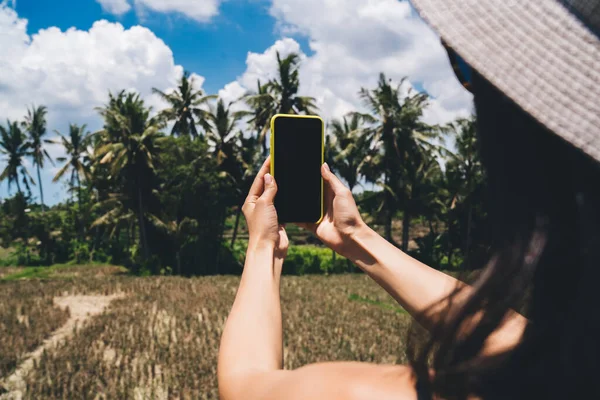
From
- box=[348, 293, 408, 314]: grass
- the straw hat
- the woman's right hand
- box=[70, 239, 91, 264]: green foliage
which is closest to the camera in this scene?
the straw hat

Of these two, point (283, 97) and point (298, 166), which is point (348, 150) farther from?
point (298, 166)

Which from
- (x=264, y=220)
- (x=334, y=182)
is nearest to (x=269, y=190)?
(x=264, y=220)

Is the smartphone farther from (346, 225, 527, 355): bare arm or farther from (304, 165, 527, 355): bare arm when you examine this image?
(346, 225, 527, 355): bare arm

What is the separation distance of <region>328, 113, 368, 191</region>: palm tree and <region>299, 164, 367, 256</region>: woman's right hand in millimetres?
27841

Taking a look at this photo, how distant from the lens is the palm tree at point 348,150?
29.5m

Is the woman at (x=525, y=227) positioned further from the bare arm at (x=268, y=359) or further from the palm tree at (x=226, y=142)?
the palm tree at (x=226, y=142)

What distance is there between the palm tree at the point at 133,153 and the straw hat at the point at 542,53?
29.2 m

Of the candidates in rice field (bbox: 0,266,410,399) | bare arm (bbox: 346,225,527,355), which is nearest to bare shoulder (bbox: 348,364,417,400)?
bare arm (bbox: 346,225,527,355)

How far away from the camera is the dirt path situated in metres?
7.50

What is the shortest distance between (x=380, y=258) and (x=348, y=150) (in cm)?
2872

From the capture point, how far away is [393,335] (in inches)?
442

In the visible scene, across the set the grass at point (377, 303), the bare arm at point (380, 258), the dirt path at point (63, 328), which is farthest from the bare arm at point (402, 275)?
the grass at point (377, 303)

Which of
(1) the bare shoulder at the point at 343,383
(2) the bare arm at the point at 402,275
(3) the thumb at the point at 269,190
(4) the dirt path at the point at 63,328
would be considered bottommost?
(4) the dirt path at the point at 63,328

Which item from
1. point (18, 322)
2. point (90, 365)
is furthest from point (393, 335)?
point (18, 322)
